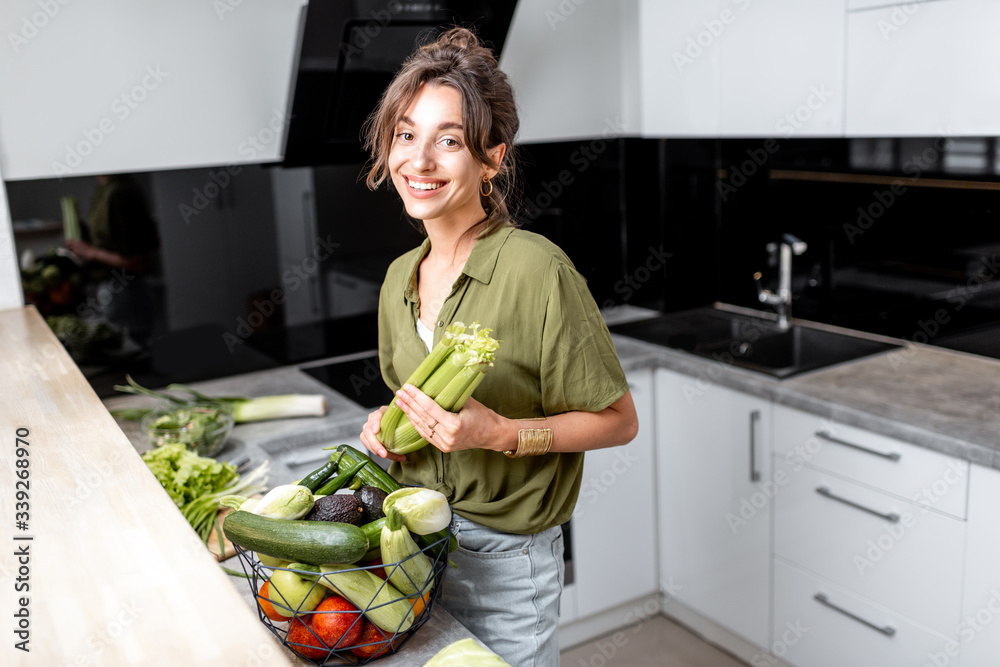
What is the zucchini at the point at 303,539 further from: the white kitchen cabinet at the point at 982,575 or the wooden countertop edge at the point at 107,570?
the white kitchen cabinet at the point at 982,575

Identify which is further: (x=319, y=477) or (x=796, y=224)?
(x=796, y=224)

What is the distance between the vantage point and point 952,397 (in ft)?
6.86

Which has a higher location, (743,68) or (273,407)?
(743,68)

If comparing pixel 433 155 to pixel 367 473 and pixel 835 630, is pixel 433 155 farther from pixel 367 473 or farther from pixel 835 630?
pixel 835 630

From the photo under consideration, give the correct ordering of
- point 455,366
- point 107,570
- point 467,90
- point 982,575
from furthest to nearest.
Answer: point 982,575 < point 467,90 < point 455,366 < point 107,570

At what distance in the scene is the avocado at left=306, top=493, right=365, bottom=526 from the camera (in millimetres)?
1009

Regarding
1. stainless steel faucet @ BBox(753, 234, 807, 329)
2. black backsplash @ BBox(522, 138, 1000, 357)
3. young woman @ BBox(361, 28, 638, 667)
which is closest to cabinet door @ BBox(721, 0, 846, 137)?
black backsplash @ BBox(522, 138, 1000, 357)

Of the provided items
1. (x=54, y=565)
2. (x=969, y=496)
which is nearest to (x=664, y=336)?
(x=969, y=496)

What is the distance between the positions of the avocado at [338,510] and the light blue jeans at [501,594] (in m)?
0.30

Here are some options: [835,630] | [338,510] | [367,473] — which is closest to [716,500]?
[835,630]

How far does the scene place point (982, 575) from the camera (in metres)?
1.86

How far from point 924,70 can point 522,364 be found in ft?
4.74

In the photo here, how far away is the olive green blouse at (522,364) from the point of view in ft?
3.97

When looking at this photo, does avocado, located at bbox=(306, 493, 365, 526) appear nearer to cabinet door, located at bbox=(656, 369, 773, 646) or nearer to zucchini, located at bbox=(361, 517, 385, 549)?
zucchini, located at bbox=(361, 517, 385, 549)
